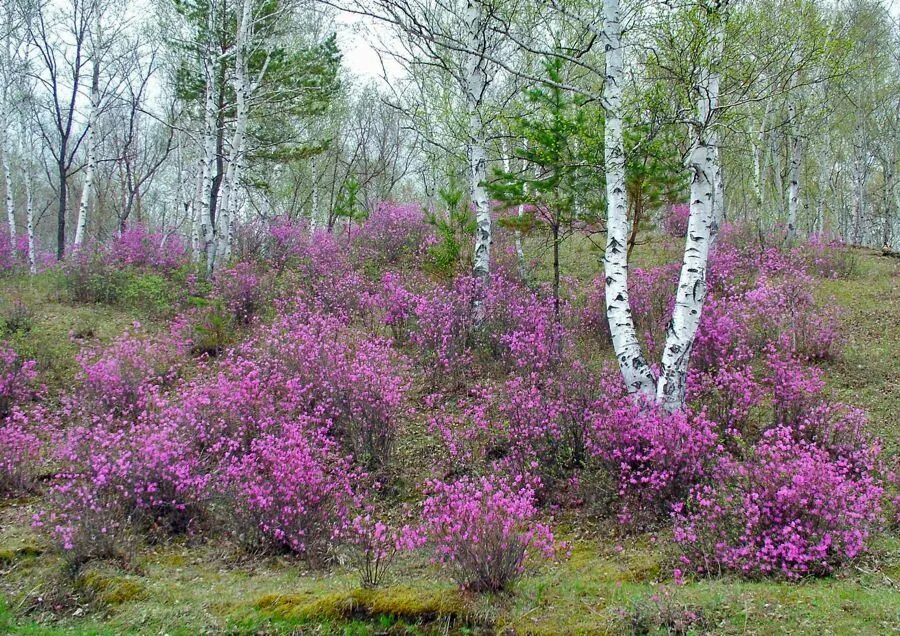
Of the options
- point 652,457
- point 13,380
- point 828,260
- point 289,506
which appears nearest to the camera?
point 289,506

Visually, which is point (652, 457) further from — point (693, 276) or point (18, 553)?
point (18, 553)

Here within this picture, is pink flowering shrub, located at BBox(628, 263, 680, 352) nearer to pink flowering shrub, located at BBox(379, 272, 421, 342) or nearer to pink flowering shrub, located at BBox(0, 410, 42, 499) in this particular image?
pink flowering shrub, located at BBox(379, 272, 421, 342)

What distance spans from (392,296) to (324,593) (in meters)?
6.80

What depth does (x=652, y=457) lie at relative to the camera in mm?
5266

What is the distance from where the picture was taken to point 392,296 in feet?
34.5

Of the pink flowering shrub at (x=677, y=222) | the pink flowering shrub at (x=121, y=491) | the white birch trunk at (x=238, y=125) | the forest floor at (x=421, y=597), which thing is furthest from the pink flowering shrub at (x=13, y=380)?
the pink flowering shrub at (x=677, y=222)

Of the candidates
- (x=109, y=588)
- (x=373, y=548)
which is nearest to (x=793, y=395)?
(x=373, y=548)

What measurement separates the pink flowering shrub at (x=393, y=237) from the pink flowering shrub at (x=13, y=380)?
27.3ft

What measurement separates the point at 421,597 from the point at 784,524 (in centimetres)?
277

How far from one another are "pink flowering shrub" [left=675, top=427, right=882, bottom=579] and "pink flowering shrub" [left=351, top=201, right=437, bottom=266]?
10599 mm

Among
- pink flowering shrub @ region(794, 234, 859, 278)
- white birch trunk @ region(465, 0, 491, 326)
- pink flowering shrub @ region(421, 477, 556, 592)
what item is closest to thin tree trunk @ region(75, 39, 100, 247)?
white birch trunk @ region(465, 0, 491, 326)

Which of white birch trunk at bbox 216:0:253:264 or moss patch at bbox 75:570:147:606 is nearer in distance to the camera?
moss patch at bbox 75:570:147:606

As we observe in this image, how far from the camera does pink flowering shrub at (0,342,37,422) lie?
774 centimetres

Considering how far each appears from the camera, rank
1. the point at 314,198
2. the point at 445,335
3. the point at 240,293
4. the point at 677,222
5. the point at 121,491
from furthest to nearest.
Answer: the point at 314,198, the point at 677,222, the point at 240,293, the point at 445,335, the point at 121,491
